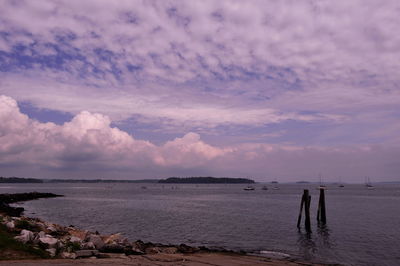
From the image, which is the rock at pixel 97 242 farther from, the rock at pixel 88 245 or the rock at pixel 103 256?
the rock at pixel 103 256

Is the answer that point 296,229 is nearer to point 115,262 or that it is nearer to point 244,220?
point 244,220

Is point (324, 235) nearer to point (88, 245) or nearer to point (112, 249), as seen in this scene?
point (112, 249)

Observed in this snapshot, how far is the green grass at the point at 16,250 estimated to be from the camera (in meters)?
15.9

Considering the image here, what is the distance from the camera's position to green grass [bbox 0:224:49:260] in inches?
625

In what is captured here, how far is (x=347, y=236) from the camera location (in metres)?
35.9

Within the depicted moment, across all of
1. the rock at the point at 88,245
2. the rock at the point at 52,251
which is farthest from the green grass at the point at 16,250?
the rock at the point at 88,245

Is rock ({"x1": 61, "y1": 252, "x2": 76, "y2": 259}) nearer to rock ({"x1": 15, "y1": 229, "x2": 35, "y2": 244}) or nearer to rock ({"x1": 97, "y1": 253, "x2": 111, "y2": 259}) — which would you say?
rock ({"x1": 97, "y1": 253, "x2": 111, "y2": 259})

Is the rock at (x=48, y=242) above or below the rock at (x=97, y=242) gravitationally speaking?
above

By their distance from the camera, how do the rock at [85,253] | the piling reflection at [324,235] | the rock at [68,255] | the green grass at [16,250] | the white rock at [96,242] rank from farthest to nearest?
the piling reflection at [324,235] → the white rock at [96,242] → the rock at [85,253] → the rock at [68,255] → the green grass at [16,250]

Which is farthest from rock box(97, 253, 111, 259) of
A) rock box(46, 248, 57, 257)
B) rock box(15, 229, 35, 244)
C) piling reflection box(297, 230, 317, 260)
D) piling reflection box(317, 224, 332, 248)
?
piling reflection box(317, 224, 332, 248)

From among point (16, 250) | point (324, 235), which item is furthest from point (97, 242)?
point (324, 235)

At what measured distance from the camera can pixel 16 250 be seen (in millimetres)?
16531

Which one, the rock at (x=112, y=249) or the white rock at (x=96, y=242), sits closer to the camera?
the rock at (x=112, y=249)

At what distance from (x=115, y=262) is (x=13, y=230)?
27.4 ft
